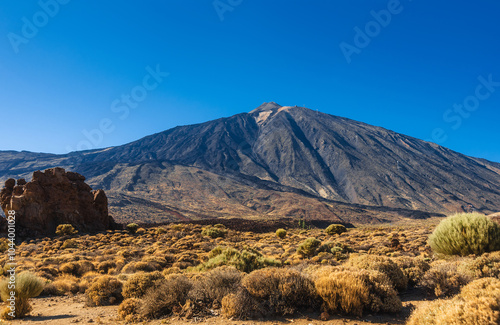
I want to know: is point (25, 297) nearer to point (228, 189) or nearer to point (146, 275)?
point (146, 275)

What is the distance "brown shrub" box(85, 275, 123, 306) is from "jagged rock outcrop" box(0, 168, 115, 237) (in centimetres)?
2485

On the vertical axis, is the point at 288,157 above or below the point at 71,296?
above

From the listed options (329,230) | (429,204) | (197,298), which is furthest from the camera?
(429,204)

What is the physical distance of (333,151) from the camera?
18662 cm

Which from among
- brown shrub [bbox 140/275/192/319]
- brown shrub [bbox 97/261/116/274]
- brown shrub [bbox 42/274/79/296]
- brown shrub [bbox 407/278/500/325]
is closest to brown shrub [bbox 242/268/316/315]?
brown shrub [bbox 140/275/192/319]

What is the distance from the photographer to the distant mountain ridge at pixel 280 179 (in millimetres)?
99750

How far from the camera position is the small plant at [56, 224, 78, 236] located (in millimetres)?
27875

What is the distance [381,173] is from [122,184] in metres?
133

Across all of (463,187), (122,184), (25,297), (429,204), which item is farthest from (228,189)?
(463,187)

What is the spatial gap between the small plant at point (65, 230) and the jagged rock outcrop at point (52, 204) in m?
1.36

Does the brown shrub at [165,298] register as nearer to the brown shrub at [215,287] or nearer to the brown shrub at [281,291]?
the brown shrub at [215,287]

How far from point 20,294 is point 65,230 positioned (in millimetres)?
24227

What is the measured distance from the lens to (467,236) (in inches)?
360

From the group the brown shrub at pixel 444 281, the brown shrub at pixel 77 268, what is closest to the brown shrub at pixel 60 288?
the brown shrub at pixel 77 268
